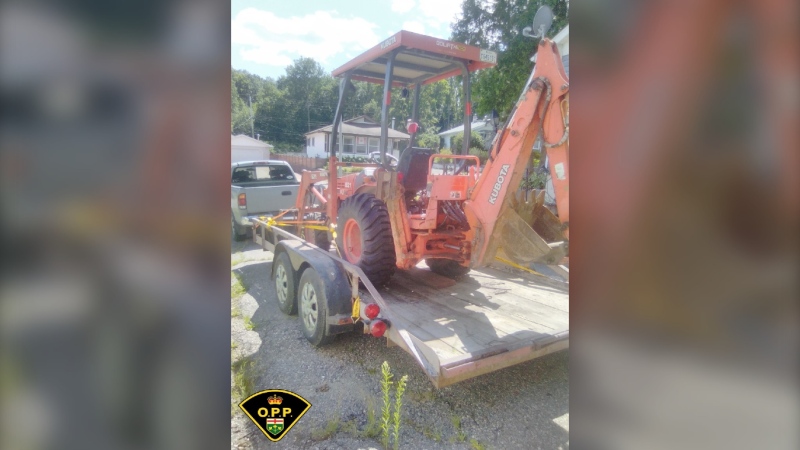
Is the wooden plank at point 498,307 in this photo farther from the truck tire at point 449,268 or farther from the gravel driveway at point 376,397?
the gravel driveway at point 376,397

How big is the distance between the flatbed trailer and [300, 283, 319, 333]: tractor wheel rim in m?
0.25

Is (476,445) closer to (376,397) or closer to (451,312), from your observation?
(376,397)

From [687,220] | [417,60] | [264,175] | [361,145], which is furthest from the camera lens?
[361,145]

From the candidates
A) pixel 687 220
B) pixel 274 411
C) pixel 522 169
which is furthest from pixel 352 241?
pixel 687 220

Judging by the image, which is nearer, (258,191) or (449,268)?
(449,268)

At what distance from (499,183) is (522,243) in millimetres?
608

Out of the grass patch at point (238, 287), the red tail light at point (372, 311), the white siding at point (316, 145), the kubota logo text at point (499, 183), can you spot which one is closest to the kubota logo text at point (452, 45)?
the kubota logo text at point (499, 183)

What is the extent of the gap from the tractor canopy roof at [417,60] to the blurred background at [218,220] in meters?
3.87

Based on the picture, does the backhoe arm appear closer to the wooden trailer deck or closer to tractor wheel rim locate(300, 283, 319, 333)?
the wooden trailer deck

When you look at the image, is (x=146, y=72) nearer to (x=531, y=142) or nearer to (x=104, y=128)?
(x=104, y=128)

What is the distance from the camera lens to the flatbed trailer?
124 inches

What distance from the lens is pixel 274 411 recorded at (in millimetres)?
2371

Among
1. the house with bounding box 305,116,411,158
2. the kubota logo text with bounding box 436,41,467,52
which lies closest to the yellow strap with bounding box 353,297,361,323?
the kubota logo text with bounding box 436,41,467,52

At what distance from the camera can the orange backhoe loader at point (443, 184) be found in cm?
321
